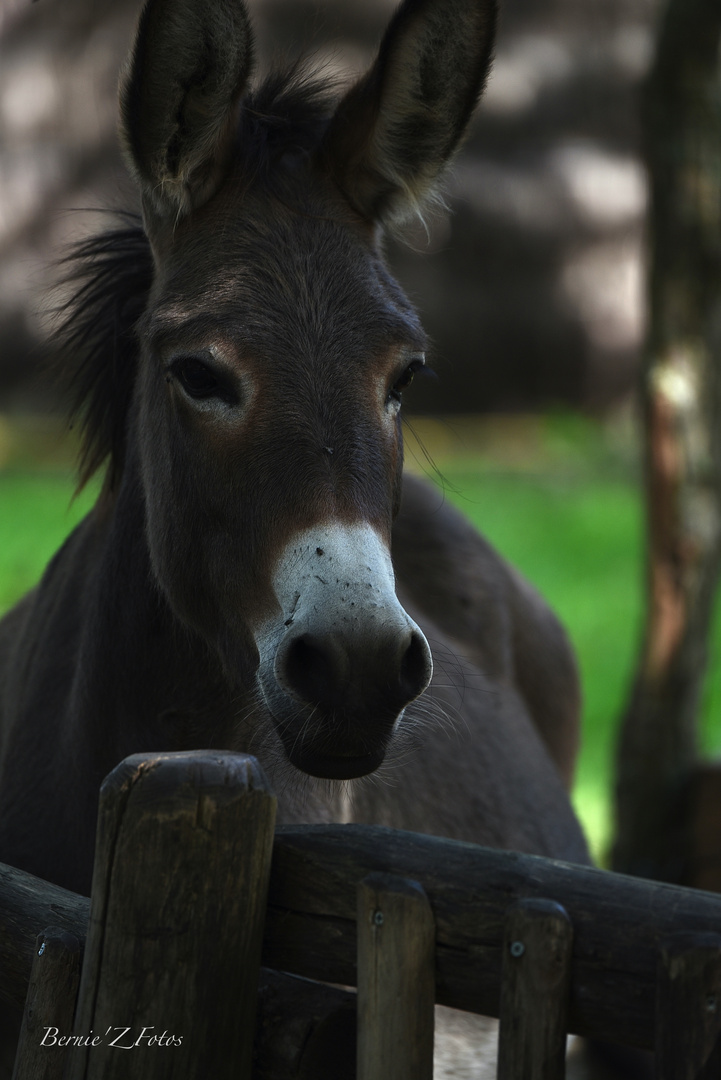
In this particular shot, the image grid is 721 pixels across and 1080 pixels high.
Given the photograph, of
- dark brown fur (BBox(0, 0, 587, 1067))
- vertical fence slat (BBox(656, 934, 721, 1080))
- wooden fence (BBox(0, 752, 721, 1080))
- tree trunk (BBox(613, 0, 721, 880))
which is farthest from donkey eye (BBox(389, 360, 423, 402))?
tree trunk (BBox(613, 0, 721, 880))

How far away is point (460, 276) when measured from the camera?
12758mm

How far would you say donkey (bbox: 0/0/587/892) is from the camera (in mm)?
2039

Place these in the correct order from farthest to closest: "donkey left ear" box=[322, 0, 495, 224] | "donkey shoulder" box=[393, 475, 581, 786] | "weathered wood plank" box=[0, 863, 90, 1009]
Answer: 1. "donkey shoulder" box=[393, 475, 581, 786]
2. "donkey left ear" box=[322, 0, 495, 224]
3. "weathered wood plank" box=[0, 863, 90, 1009]

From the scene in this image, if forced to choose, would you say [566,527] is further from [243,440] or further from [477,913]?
[477,913]

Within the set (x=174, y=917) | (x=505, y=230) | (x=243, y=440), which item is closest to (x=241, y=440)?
(x=243, y=440)

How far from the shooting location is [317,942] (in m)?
1.82

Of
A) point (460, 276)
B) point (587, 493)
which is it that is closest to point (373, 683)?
point (587, 493)

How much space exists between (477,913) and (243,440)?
1002mm

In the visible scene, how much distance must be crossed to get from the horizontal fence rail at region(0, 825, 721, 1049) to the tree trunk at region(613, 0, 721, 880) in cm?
322

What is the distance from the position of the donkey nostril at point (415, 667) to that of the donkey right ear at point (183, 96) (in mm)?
1179

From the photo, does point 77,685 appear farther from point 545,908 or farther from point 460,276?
point 460,276

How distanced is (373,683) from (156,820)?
43 centimetres

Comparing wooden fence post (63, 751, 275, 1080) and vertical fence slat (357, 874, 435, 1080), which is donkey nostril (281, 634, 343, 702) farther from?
vertical fence slat (357, 874, 435, 1080)
